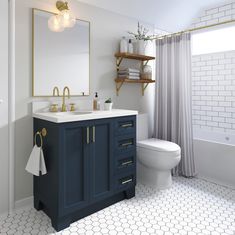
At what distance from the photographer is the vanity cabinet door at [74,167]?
1956 millimetres

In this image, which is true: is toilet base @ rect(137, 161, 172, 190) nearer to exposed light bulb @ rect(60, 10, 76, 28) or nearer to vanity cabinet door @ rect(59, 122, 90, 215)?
vanity cabinet door @ rect(59, 122, 90, 215)

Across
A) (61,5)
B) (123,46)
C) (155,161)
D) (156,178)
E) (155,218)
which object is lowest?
(155,218)

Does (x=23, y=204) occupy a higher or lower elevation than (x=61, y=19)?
lower

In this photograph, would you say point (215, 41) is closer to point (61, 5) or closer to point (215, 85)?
point (215, 85)

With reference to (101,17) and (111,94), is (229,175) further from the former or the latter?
(101,17)

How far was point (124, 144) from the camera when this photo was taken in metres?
2.44

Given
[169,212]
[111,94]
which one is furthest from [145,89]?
[169,212]

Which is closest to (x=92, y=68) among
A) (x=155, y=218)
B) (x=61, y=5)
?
(x=61, y=5)

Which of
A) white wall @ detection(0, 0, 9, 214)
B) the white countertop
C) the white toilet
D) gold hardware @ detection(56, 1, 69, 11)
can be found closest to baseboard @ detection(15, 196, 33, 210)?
white wall @ detection(0, 0, 9, 214)

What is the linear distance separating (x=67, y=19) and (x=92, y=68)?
61 centimetres

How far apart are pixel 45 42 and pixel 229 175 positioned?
8.42 feet

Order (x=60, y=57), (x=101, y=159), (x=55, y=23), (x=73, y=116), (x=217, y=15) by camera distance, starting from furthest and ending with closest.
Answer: (x=217, y=15), (x=60, y=57), (x=55, y=23), (x=101, y=159), (x=73, y=116)

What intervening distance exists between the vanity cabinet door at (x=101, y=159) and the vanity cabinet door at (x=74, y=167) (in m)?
0.08

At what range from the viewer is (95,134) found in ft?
7.11
